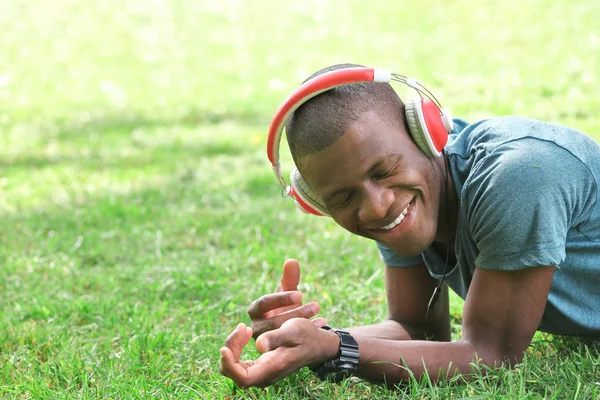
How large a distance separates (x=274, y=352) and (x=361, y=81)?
35.2 inches

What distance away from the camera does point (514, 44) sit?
10.7 metres

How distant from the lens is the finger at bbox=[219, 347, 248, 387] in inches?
96.6

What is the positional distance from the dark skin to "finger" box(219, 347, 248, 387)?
124mm

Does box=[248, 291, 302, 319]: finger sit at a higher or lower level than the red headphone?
lower

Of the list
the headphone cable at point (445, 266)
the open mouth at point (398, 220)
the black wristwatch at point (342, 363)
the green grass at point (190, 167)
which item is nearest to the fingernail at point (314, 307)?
the black wristwatch at point (342, 363)

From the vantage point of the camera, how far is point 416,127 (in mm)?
2787

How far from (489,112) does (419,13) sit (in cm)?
511

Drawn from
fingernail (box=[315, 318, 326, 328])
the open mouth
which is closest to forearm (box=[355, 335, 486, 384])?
fingernail (box=[315, 318, 326, 328])

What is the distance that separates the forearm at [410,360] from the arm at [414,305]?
618 millimetres

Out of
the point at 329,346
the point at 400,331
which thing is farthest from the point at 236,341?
the point at 400,331

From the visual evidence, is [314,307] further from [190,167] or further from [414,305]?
[190,167]

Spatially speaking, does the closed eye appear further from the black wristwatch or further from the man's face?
the black wristwatch

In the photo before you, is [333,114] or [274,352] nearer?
[274,352]

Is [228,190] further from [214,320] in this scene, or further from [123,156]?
[214,320]
